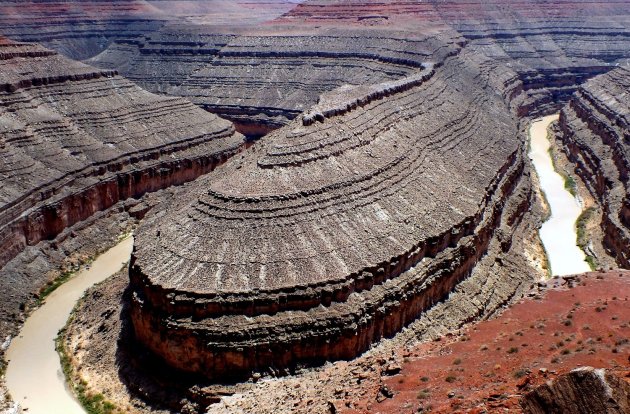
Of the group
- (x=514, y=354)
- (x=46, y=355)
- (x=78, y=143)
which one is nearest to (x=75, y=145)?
(x=78, y=143)

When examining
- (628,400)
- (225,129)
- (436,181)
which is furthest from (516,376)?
(225,129)

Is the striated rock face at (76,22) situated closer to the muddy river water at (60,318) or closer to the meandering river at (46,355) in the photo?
the muddy river water at (60,318)

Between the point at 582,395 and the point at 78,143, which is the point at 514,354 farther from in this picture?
the point at 78,143

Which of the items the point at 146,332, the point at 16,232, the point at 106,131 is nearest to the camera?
the point at 146,332

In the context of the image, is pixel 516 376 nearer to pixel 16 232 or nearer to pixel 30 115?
pixel 16 232

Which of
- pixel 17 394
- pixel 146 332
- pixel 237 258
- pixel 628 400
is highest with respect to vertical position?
pixel 628 400

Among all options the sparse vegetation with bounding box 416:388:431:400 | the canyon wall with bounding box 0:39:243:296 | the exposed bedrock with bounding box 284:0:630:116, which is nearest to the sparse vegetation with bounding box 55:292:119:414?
the canyon wall with bounding box 0:39:243:296
